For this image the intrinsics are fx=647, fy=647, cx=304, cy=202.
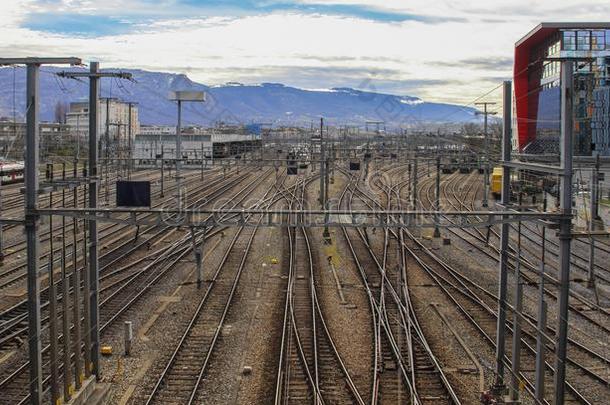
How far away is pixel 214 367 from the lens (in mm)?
9078

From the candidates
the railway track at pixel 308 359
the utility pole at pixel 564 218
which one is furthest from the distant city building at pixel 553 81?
the utility pole at pixel 564 218

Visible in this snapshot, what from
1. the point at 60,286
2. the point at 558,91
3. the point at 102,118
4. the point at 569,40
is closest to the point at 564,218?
the point at 60,286

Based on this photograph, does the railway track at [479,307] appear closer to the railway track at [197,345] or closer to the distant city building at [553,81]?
the railway track at [197,345]

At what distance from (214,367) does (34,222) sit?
3395mm

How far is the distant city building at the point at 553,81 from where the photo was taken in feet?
88.8

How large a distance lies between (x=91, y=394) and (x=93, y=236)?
196cm

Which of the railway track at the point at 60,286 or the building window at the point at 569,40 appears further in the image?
the building window at the point at 569,40

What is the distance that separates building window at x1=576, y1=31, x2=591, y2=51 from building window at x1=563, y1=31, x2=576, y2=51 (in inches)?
8.4

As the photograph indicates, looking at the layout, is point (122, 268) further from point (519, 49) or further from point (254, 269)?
point (519, 49)

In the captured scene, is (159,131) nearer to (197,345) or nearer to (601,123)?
(601,123)

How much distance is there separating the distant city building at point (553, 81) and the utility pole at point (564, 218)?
18.6 m

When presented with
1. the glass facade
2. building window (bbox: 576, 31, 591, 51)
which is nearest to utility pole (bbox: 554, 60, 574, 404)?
the glass facade

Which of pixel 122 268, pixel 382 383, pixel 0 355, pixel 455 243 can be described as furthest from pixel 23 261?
pixel 455 243

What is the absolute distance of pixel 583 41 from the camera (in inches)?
1389
